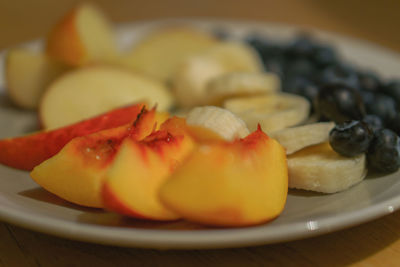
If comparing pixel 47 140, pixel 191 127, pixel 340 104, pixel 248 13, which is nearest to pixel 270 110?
pixel 340 104

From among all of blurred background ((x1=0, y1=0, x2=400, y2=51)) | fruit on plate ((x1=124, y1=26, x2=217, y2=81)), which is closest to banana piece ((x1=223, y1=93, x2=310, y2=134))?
fruit on plate ((x1=124, y1=26, x2=217, y2=81))

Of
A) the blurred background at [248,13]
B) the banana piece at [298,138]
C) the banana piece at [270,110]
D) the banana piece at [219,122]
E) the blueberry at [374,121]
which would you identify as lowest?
the blurred background at [248,13]

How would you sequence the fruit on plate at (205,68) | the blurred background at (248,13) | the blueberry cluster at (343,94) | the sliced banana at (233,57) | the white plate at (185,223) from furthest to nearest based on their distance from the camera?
the blurred background at (248,13), the sliced banana at (233,57), the fruit on plate at (205,68), the blueberry cluster at (343,94), the white plate at (185,223)

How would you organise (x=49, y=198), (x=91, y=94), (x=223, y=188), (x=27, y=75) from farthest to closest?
(x=27, y=75), (x=91, y=94), (x=49, y=198), (x=223, y=188)

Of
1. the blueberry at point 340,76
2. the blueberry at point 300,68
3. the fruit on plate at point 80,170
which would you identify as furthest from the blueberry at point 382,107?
the fruit on plate at point 80,170

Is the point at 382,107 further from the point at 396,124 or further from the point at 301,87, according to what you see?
the point at 301,87

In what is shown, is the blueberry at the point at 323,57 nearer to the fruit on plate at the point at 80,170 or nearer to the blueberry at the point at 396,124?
the blueberry at the point at 396,124

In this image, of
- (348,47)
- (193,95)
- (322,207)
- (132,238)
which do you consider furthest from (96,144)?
(348,47)
